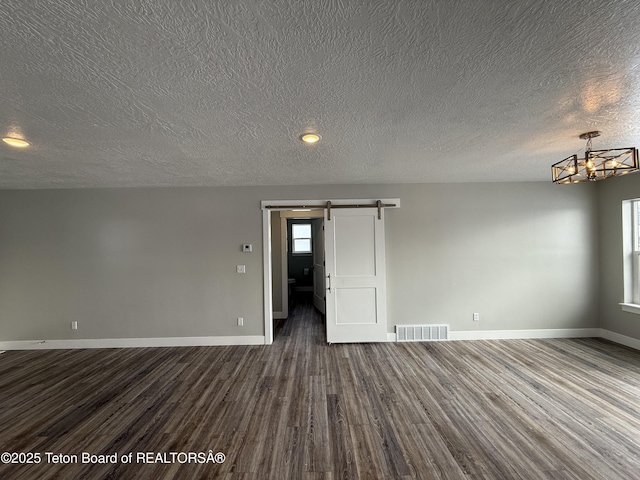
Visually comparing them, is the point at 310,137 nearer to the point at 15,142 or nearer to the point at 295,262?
the point at 15,142

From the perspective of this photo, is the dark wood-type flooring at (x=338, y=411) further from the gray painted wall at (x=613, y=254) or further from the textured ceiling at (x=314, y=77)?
the textured ceiling at (x=314, y=77)

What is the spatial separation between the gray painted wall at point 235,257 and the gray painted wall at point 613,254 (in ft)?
0.41

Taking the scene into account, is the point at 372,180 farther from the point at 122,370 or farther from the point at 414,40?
the point at 122,370

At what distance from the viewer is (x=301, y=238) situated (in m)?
9.00

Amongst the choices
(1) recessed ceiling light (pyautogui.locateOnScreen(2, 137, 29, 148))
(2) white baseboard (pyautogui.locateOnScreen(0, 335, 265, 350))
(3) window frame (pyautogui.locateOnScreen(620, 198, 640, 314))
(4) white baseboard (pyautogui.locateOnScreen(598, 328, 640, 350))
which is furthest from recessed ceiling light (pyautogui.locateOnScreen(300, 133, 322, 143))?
(4) white baseboard (pyautogui.locateOnScreen(598, 328, 640, 350))

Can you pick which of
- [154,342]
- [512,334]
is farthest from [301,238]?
[512,334]

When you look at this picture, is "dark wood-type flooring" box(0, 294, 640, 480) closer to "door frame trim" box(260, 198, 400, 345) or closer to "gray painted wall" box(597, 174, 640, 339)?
"gray painted wall" box(597, 174, 640, 339)

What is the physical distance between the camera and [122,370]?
3262 millimetres

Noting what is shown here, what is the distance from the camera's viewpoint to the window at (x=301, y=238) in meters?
8.95

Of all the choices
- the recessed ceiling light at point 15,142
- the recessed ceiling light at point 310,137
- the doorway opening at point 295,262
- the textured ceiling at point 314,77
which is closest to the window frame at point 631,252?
the textured ceiling at point 314,77

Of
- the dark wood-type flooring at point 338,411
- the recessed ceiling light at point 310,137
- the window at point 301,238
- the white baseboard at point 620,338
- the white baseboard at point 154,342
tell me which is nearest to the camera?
the dark wood-type flooring at point 338,411

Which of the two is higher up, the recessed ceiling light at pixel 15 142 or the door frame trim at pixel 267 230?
the recessed ceiling light at pixel 15 142

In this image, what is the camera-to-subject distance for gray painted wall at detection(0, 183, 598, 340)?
409cm

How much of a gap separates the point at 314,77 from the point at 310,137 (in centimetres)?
79
